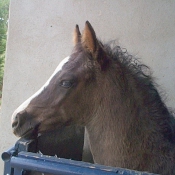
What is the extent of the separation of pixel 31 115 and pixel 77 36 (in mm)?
689

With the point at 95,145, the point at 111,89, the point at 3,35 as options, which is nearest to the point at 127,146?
the point at 95,145

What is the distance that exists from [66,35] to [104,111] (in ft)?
3.89

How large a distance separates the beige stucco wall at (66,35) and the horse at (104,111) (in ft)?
2.78

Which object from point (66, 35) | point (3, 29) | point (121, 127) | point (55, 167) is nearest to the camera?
point (55, 167)

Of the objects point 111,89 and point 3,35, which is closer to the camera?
point 111,89

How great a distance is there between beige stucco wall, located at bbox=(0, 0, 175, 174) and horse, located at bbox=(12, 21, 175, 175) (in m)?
0.85

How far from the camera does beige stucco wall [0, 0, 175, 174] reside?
2.54 meters

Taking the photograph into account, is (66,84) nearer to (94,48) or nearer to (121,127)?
(94,48)

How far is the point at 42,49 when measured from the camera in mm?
2678

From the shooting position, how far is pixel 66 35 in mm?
2650

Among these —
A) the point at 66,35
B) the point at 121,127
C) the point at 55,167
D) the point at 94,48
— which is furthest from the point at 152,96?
the point at 66,35

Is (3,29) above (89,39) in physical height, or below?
above

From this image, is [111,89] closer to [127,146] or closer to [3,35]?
[127,146]

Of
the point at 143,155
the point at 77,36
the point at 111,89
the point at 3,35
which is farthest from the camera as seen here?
the point at 3,35
